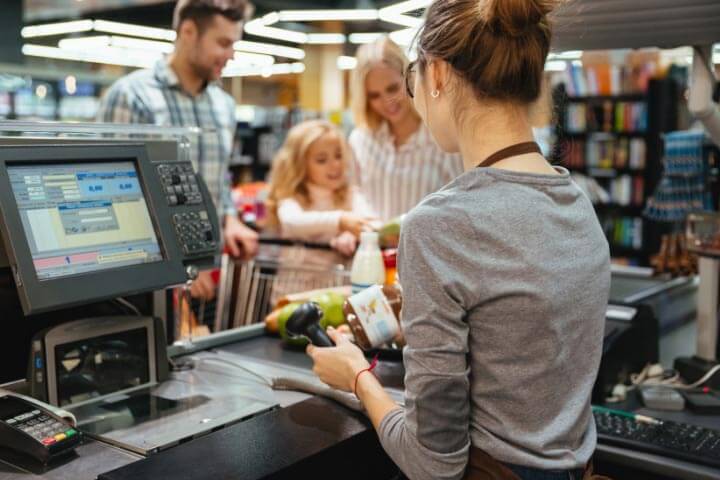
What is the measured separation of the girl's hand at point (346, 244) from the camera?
273 cm

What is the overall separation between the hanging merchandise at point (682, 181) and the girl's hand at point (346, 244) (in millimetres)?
1046

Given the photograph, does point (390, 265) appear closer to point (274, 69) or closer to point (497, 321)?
point (497, 321)

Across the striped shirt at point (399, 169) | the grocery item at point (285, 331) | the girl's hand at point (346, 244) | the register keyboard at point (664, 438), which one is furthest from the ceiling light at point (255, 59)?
the register keyboard at point (664, 438)

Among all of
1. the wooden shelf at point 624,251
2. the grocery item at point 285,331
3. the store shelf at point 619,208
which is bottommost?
the wooden shelf at point 624,251

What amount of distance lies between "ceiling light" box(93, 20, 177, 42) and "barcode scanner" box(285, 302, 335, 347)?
31.1ft

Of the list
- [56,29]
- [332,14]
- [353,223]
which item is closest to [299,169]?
[353,223]

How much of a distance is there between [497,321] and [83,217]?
782mm

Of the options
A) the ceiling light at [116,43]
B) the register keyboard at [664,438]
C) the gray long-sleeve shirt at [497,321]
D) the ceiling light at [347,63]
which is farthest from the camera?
the ceiling light at [347,63]

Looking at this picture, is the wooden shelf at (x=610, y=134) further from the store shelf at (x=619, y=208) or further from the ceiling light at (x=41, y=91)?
the ceiling light at (x=41, y=91)

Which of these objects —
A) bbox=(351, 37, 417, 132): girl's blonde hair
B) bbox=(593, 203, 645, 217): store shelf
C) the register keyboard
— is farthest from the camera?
bbox=(593, 203, 645, 217): store shelf

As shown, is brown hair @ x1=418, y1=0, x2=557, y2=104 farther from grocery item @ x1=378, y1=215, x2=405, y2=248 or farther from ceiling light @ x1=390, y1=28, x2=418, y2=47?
grocery item @ x1=378, y1=215, x2=405, y2=248

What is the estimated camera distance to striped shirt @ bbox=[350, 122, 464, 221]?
295 centimetres

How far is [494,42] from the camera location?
3.56ft

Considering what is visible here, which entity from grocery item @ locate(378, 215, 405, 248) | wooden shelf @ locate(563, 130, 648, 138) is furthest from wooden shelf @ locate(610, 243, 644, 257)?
grocery item @ locate(378, 215, 405, 248)
